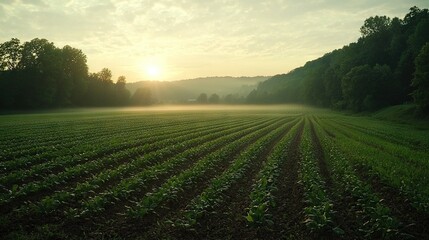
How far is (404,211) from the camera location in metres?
10.9

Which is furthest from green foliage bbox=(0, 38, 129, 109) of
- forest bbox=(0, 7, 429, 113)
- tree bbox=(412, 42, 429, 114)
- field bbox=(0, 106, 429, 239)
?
tree bbox=(412, 42, 429, 114)

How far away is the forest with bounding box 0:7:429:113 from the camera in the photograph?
8031 cm

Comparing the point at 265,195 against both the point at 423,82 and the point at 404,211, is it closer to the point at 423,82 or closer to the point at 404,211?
the point at 404,211

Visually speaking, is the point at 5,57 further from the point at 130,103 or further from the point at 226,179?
the point at 226,179

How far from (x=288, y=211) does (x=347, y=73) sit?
90.5 m

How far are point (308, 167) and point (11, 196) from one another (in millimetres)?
14381

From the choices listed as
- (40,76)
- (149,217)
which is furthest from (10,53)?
(149,217)

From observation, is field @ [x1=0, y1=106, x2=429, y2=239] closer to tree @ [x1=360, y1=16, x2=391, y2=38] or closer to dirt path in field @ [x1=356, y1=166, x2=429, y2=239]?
dirt path in field @ [x1=356, y1=166, x2=429, y2=239]

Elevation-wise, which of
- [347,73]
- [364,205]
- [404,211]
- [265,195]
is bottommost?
[404,211]

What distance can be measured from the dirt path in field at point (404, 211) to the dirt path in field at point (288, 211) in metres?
3.06

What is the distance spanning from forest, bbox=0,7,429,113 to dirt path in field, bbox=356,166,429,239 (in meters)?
44.8

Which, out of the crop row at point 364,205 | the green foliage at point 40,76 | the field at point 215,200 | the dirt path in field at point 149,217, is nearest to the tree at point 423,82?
the field at point 215,200

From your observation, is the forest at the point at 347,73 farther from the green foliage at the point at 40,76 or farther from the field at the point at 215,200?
the field at the point at 215,200

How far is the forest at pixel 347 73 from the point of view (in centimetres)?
8031
